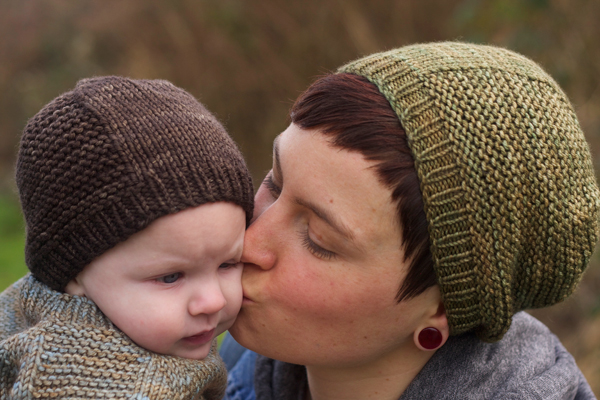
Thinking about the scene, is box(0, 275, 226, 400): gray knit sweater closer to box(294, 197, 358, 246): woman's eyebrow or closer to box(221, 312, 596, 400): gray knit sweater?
box(294, 197, 358, 246): woman's eyebrow

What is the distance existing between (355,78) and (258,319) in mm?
913

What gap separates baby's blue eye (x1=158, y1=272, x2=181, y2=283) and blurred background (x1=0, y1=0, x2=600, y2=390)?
3.04 metres

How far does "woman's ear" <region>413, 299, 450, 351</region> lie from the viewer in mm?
1974

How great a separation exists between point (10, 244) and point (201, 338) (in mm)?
6676

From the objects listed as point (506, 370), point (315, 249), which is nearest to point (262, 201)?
point (315, 249)

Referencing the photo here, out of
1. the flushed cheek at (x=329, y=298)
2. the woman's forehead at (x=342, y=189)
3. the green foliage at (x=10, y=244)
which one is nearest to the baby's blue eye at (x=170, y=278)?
the flushed cheek at (x=329, y=298)

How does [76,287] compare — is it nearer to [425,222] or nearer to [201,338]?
[201,338]

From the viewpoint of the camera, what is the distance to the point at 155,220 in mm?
1736

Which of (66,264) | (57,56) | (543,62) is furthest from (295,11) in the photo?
(66,264)

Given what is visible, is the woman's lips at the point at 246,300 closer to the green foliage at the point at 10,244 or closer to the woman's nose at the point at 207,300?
the woman's nose at the point at 207,300

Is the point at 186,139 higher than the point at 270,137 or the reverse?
higher

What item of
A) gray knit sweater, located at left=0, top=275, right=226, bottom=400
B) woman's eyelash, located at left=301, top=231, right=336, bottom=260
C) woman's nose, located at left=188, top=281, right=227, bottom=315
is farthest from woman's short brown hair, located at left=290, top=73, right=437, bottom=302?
gray knit sweater, located at left=0, top=275, right=226, bottom=400

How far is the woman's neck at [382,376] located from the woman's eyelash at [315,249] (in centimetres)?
50

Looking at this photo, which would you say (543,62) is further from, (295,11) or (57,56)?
(57,56)
